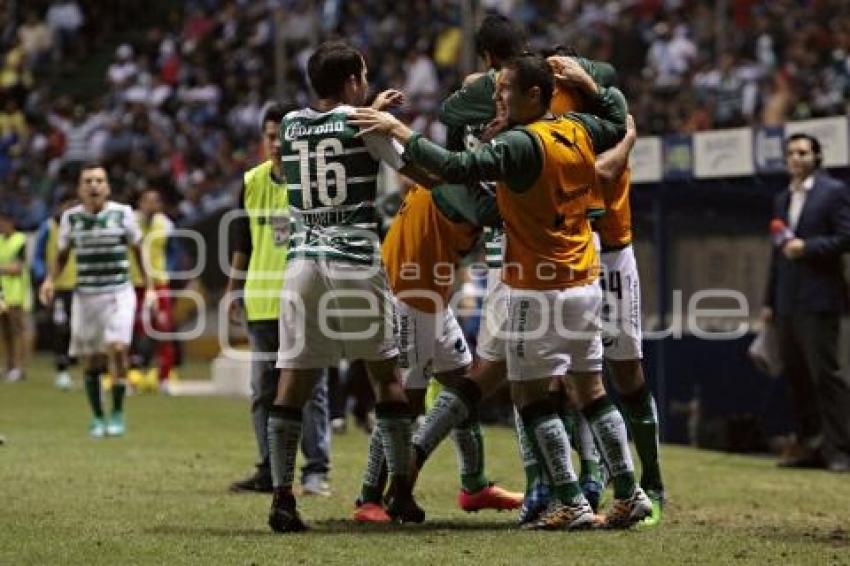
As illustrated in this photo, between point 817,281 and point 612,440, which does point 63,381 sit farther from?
point 612,440

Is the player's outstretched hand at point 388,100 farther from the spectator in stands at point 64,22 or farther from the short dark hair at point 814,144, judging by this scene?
the spectator in stands at point 64,22

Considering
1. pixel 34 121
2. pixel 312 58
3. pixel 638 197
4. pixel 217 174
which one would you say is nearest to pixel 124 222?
pixel 638 197

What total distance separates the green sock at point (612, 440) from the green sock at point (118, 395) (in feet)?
26.1

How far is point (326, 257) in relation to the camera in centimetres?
982

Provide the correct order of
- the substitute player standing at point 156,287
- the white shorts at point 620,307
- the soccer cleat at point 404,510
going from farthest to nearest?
the substitute player standing at point 156,287 → the white shorts at point 620,307 → the soccer cleat at point 404,510

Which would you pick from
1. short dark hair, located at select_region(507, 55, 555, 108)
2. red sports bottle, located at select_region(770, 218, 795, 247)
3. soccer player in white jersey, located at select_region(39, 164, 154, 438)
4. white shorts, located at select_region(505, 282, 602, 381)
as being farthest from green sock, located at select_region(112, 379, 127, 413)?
short dark hair, located at select_region(507, 55, 555, 108)

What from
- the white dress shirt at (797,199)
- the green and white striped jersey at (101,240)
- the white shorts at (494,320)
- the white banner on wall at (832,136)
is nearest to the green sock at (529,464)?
the white shorts at (494,320)

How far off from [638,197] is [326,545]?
30.3ft

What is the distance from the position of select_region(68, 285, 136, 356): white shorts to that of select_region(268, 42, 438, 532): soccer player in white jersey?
7616 mm

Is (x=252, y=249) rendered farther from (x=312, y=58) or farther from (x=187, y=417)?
(x=187, y=417)

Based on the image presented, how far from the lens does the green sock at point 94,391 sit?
56.3 ft

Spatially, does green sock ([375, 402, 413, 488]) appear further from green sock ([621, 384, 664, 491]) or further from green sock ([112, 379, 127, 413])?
green sock ([112, 379, 127, 413])

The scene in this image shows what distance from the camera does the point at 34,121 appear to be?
127 feet

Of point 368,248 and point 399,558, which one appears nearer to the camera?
point 399,558
